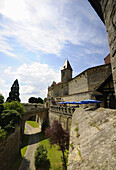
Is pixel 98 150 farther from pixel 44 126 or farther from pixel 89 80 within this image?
pixel 44 126

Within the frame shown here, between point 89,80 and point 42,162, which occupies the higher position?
point 89,80

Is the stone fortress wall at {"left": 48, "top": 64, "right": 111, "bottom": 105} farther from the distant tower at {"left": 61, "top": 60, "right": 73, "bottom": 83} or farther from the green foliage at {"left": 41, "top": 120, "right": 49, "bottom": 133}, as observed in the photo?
the distant tower at {"left": 61, "top": 60, "right": 73, "bottom": 83}

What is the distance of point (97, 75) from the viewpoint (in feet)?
71.3

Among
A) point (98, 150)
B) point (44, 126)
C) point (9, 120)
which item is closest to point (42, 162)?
point (9, 120)

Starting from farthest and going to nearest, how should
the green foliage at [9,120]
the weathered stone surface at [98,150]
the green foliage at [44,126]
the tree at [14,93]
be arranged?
the tree at [14,93] < the green foliage at [44,126] < the green foliage at [9,120] < the weathered stone surface at [98,150]

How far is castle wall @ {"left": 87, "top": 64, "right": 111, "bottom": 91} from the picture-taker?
67.4ft

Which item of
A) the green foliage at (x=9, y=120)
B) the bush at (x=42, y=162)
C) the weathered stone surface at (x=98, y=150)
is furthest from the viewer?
the green foliage at (x=9, y=120)

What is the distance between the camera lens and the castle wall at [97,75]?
2055cm

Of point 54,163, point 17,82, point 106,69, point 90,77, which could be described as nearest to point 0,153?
point 54,163

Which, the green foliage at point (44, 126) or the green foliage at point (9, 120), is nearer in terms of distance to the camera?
the green foliage at point (9, 120)

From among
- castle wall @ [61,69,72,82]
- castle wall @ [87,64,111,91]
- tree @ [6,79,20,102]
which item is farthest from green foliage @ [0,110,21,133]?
castle wall @ [61,69,72,82]

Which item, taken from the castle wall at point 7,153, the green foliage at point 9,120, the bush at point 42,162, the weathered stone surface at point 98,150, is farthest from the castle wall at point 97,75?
the weathered stone surface at point 98,150

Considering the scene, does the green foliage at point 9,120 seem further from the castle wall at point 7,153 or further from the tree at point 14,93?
the tree at point 14,93

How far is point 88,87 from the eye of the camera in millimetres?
22500
